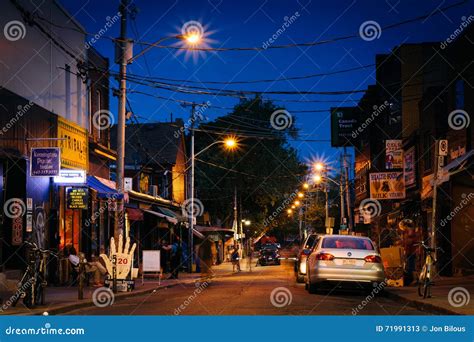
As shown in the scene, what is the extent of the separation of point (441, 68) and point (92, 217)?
749 inches

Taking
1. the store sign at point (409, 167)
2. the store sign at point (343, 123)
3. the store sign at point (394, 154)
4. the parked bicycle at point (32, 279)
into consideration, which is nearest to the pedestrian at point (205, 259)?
the store sign at point (409, 167)

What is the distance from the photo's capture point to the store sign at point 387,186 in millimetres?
34781

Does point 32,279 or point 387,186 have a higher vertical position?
point 387,186

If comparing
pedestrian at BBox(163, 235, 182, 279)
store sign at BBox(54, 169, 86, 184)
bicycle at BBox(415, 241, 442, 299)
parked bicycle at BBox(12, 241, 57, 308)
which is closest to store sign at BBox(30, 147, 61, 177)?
store sign at BBox(54, 169, 86, 184)

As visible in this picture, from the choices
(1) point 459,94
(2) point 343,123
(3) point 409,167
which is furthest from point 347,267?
(2) point 343,123

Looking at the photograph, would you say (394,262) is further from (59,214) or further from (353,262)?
(59,214)

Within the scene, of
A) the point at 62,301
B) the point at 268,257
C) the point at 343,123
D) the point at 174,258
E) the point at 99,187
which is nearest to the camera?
the point at 62,301

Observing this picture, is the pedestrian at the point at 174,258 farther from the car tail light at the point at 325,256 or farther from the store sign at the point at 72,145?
the car tail light at the point at 325,256

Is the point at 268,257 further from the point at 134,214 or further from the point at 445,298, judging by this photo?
the point at 445,298

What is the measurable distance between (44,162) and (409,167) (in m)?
19.0

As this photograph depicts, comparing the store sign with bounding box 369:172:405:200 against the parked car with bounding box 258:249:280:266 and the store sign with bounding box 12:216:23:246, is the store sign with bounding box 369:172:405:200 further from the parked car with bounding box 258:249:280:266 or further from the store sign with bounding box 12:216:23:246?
the parked car with bounding box 258:249:280:266

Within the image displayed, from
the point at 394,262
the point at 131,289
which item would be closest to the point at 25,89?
the point at 131,289

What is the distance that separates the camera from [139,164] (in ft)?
154

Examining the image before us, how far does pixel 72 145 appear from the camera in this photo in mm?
25844
